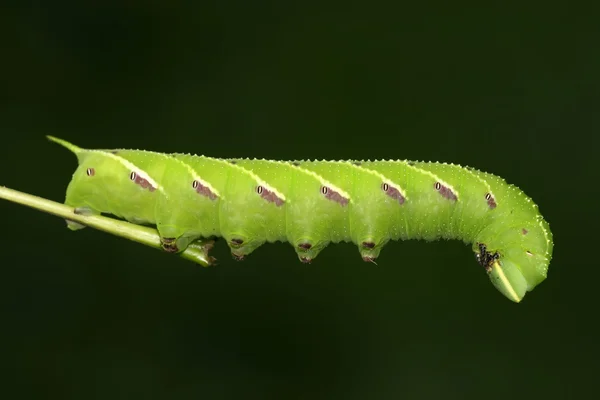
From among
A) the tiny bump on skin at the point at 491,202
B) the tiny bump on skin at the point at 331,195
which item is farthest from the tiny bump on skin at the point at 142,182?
the tiny bump on skin at the point at 491,202

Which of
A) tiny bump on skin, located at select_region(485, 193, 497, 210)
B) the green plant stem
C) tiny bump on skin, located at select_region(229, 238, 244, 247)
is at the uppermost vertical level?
tiny bump on skin, located at select_region(485, 193, 497, 210)

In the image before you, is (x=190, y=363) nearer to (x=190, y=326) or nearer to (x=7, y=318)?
(x=190, y=326)

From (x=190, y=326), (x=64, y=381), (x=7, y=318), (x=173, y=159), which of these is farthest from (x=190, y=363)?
(x=173, y=159)

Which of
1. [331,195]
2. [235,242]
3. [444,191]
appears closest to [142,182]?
[235,242]

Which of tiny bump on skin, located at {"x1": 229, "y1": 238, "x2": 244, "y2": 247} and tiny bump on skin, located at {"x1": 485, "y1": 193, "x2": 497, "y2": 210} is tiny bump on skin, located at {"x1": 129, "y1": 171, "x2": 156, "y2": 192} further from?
tiny bump on skin, located at {"x1": 485, "y1": 193, "x2": 497, "y2": 210}

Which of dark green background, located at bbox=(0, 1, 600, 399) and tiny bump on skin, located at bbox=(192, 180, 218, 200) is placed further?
dark green background, located at bbox=(0, 1, 600, 399)

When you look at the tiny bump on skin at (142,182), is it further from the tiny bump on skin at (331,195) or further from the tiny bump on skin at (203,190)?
the tiny bump on skin at (331,195)

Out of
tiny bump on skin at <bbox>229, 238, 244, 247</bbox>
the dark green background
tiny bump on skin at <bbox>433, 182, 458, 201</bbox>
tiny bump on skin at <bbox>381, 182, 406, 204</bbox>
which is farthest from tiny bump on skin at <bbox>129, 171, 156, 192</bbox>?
the dark green background
